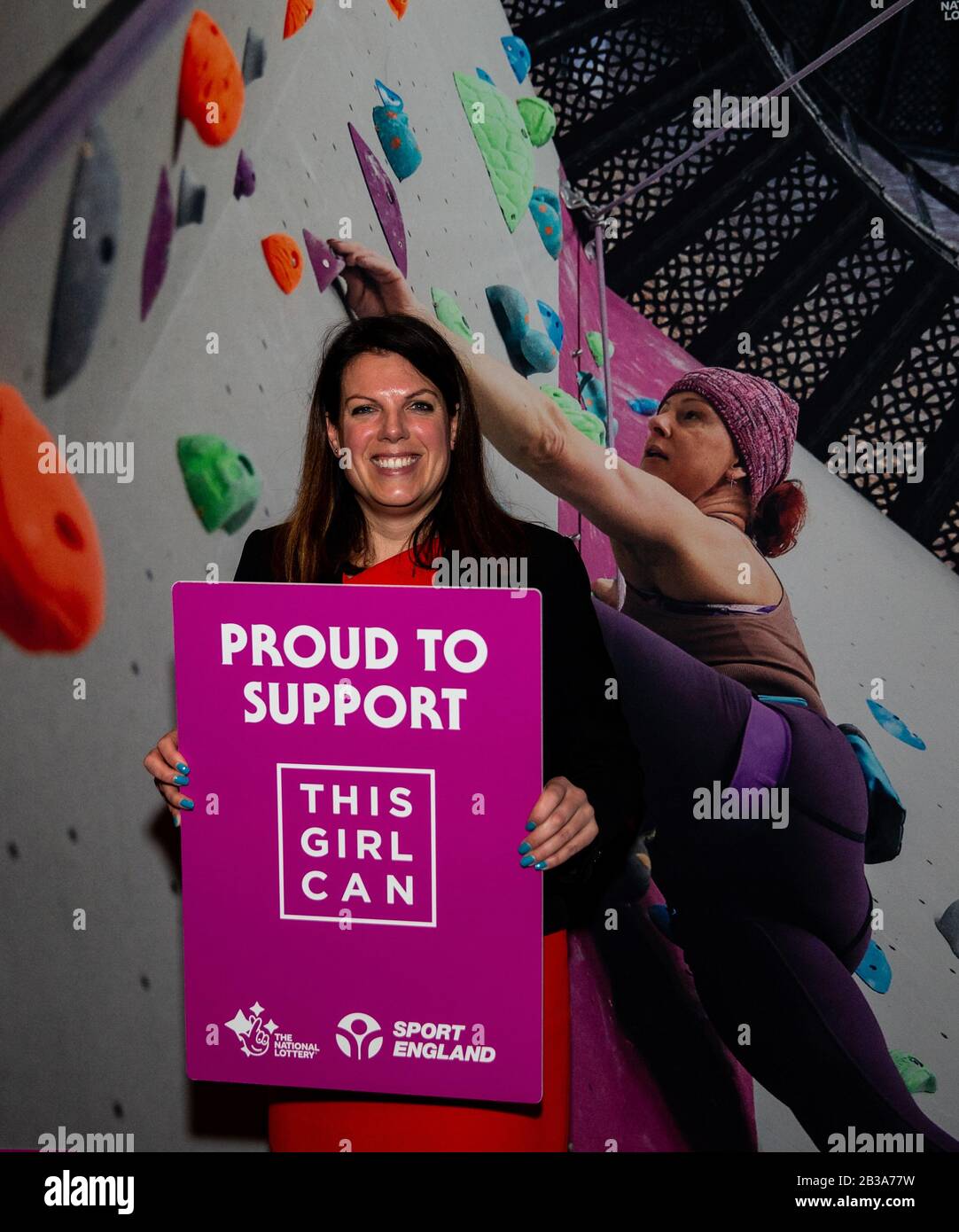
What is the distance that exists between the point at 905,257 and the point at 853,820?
3.08 ft

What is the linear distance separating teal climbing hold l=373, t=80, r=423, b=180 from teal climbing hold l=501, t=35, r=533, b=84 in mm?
271

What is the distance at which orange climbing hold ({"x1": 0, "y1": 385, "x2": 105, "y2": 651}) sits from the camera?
1.20 m

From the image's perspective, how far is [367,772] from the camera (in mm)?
1144

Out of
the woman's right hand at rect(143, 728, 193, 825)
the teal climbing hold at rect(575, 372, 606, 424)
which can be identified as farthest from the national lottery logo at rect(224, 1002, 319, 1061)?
the teal climbing hold at rect(575, 372, 606, 424)

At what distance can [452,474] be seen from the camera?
4.25 feet

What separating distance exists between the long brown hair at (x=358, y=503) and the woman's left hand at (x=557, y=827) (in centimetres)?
28

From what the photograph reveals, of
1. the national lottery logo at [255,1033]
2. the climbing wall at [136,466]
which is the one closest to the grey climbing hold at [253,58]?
the climbing wall at [136,466]

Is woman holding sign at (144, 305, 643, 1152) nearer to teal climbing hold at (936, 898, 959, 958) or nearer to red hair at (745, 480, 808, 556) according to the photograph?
red hair at (745, 480, 808, 556)

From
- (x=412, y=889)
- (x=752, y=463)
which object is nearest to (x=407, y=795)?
(x=412, y=889)

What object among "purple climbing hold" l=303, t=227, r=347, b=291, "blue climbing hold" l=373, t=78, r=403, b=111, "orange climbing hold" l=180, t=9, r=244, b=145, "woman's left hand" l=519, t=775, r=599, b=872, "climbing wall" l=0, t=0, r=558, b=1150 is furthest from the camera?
"blue climbing hold" l=373, t=78, r=403, b=111

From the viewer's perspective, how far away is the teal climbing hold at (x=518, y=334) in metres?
1.90

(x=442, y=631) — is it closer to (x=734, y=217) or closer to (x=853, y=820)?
(x=853, y=820)

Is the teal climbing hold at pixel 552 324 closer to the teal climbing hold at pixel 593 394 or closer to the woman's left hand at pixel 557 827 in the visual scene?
the teal climbing hold at pixel 593 394

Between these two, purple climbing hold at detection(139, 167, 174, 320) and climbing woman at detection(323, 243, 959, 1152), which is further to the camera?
climbing woman at detection(323, 243, 959, 1152)
